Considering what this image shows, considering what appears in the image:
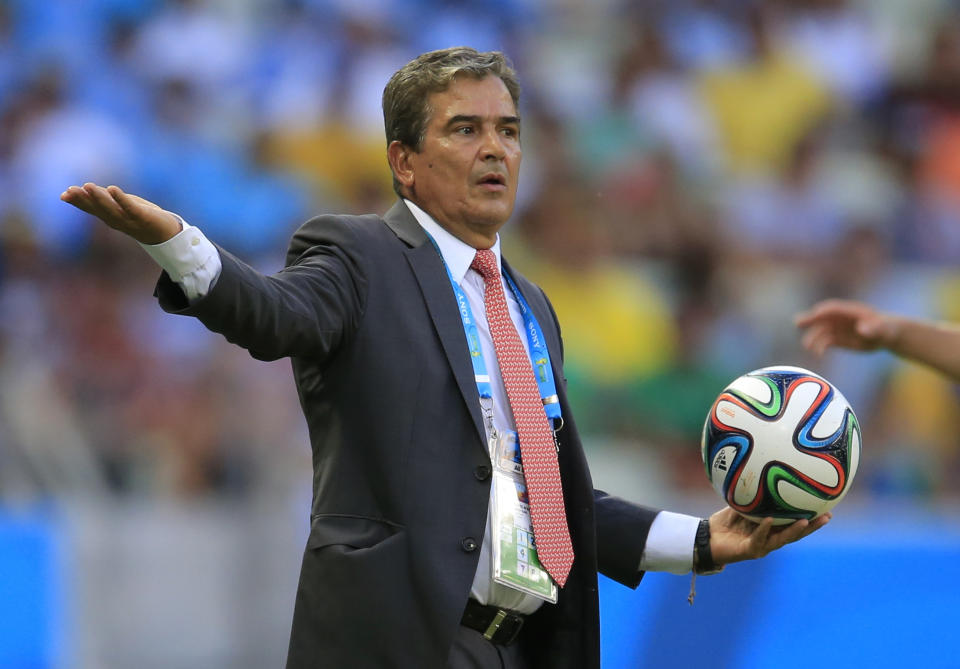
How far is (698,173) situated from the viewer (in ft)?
32.6

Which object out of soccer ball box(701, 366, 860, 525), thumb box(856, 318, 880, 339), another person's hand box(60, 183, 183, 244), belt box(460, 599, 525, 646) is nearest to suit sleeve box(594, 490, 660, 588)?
soccer ball box(701, 366, 860, 525)

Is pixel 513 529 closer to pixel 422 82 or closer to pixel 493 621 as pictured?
pixel 493 621

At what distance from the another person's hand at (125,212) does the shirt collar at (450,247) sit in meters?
0.89

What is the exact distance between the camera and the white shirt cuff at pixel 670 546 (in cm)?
398

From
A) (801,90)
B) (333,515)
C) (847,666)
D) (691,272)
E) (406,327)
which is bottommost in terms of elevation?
(847,666)

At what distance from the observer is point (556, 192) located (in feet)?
30.2

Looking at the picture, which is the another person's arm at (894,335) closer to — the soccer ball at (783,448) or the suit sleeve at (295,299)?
the soccer ball at (783,448)

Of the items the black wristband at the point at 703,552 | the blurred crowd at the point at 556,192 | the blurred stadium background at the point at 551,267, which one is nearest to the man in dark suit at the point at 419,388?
the black wristband at the point at 703,552

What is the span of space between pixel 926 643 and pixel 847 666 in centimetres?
35

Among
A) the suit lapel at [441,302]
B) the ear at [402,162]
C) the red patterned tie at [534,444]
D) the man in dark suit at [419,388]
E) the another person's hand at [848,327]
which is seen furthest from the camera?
the another person's hand at [848,327]

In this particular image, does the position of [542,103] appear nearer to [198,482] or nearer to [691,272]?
[691,272]

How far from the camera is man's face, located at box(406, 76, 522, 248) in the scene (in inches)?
146

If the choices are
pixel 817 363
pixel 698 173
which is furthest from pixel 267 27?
pixel 817 363

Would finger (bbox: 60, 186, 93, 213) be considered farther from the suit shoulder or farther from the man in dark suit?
the suit shoulder
